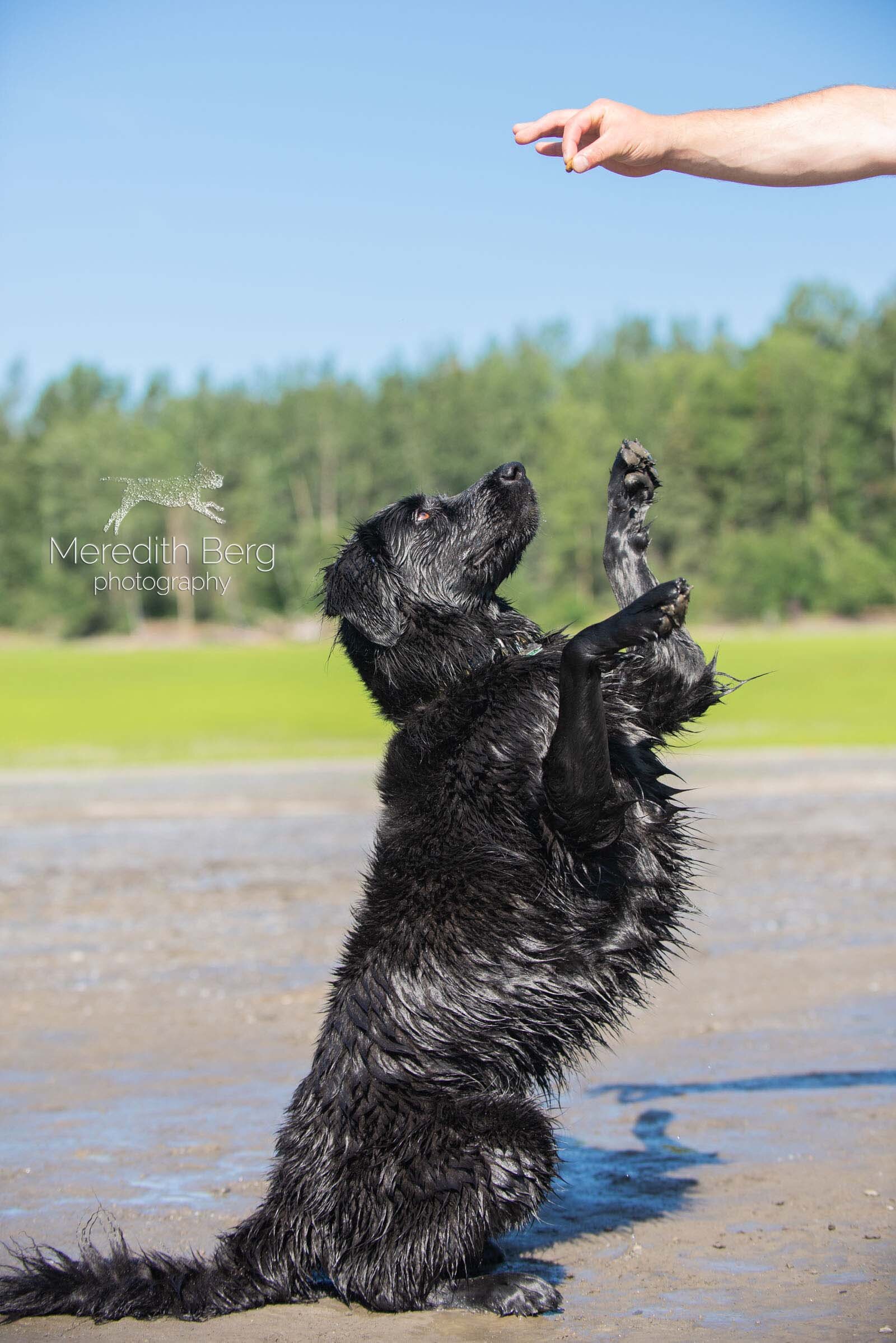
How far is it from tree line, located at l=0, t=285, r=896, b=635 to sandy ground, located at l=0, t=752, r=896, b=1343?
4252 cm

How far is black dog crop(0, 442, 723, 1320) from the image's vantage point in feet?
12.7

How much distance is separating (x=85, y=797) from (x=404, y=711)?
57.0ft

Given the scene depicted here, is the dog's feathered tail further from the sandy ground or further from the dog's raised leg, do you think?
the dog's raised leg

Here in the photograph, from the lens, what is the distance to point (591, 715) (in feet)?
12.7

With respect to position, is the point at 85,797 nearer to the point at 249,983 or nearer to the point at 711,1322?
the point at 249,983

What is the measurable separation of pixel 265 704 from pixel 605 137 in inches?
1439

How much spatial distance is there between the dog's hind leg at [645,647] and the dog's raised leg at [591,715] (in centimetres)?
36

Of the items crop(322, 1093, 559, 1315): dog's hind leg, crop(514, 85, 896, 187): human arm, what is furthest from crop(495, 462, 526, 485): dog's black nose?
crop(322, 1093, 559, 1315): dog's hind leg

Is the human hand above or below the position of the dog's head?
above

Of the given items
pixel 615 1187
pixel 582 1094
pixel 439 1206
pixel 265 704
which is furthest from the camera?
pixel 265 704

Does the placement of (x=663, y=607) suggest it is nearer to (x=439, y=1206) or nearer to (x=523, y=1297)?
(x=439, y=1206)

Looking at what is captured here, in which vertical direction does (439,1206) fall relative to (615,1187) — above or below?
above

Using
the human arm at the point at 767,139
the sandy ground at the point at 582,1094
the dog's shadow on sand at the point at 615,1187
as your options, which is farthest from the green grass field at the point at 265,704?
the human arm at the point at 767,139

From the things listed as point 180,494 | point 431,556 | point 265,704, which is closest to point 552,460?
A: point 265,704
